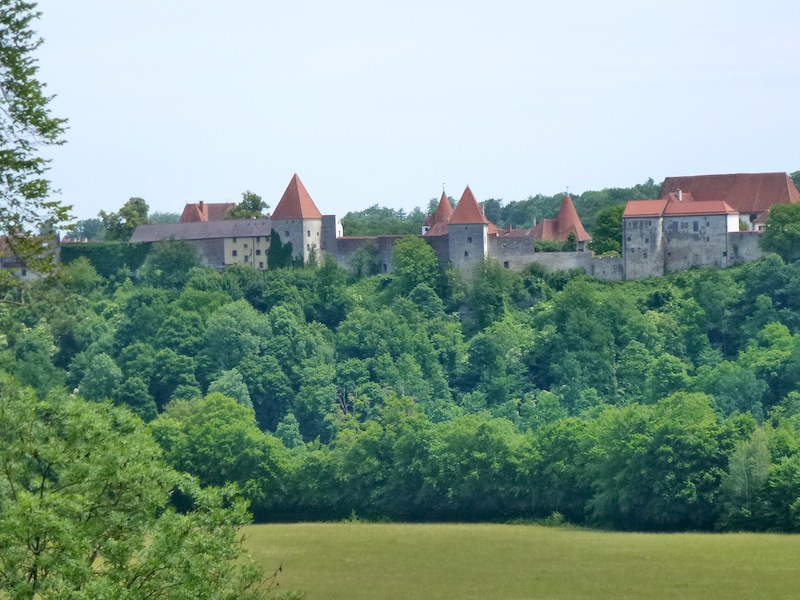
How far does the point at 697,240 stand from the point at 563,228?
29.3ft

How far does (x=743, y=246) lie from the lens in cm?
6588

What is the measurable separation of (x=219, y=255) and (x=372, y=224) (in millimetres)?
9674

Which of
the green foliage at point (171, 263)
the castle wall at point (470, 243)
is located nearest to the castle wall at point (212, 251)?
the green foliage at point (171, 263)

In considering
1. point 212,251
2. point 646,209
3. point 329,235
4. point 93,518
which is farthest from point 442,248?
point 93,518

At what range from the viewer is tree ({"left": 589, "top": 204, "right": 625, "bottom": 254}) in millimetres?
68438

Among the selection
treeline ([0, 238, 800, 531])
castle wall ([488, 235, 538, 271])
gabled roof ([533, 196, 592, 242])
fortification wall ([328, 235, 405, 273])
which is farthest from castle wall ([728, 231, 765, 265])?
fortification wall ([328, 235, 405, 273])

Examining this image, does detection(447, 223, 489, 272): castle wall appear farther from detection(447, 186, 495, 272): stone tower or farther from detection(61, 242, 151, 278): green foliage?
detection(61, 242, 151, 278): green foliage

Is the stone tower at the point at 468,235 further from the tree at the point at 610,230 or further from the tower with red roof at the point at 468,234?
the tree at the point at 610,230

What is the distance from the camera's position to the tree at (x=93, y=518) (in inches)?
695

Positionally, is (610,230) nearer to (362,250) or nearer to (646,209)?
(646,209)

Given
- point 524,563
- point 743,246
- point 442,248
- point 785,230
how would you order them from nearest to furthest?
point 524,563 → point 785,230 → point 743,246 → point 442,248

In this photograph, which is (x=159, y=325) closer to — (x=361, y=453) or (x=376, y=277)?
(x=376, y=277)

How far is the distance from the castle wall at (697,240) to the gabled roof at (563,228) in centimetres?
694

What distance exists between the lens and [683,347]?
65.6 m
